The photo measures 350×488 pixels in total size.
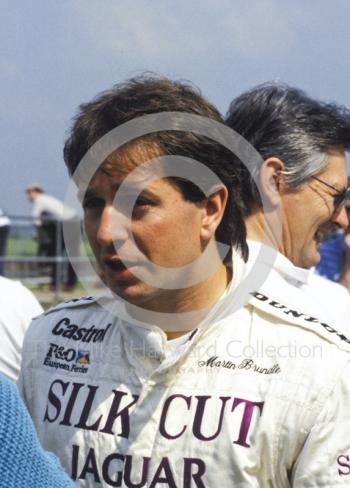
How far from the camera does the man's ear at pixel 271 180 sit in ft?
9.98

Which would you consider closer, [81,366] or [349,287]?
[81,366]

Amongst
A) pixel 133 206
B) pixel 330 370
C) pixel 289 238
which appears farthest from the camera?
pixel 289 238

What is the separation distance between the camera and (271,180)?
307cm

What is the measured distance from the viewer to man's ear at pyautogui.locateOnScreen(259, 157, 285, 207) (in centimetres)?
304

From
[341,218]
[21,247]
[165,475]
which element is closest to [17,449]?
[165,475]

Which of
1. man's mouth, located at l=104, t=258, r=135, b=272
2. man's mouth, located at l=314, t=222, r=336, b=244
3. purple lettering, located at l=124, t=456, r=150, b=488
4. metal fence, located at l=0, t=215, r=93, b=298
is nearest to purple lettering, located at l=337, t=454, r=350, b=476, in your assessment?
purple lettering, located at l=124, t=456, r=150, b=488

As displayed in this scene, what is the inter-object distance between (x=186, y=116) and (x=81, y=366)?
28.6 inches

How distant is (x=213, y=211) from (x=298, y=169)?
86 cm

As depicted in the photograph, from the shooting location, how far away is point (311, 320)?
7.28 ft

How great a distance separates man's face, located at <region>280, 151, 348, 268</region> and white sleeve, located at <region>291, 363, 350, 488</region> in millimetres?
1100

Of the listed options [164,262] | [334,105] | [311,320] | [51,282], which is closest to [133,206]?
[164,262]

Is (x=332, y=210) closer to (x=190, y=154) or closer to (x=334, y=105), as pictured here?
(x=334, y=105)

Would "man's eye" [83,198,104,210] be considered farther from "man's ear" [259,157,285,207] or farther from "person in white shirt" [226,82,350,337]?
"man's ear" [259,157,285,207]

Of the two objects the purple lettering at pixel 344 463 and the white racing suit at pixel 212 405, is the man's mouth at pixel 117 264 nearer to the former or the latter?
the white racing suit at pixel 212 405
